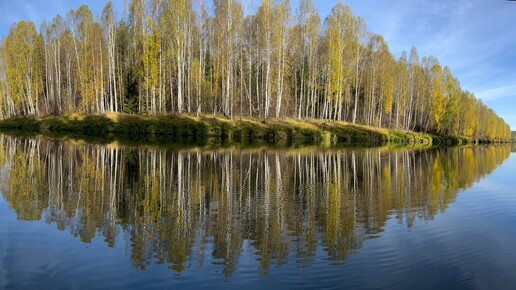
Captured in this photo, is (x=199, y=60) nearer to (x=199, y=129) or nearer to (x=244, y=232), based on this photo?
(x=199, y=129)

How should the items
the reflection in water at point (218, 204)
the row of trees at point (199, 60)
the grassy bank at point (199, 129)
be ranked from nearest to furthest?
the reflection in water at point (218, 204)
the grassy bank at point (199, 129)
the row of trees at point (199, 60)

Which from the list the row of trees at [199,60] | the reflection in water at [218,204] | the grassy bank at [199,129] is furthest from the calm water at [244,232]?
the row of trees at [199,60]

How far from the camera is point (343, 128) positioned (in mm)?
56906

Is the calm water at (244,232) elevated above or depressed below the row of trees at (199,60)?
below

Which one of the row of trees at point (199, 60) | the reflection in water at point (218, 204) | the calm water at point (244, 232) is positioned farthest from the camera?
the row of trees at point (199, 60)

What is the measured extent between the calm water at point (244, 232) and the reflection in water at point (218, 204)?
0.15ft

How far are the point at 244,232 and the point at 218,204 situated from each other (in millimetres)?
2911

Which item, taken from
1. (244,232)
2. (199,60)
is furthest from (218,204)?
(199,60)

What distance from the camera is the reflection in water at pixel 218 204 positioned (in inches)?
310

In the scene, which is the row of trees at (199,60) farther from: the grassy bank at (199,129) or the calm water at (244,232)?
the calm water at (244,232)

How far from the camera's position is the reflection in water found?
25.8 ft

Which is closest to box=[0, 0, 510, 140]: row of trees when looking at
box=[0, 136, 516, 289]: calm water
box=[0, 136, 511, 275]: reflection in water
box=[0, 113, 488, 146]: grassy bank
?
box=[0, 113, 488, 146]: grassy bank

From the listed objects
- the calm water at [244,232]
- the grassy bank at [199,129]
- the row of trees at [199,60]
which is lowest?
the calm water at [244,232]

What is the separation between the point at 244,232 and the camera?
8797 mm
